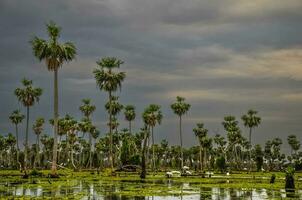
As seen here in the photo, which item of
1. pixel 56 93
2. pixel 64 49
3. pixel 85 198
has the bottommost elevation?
pixel 85 198

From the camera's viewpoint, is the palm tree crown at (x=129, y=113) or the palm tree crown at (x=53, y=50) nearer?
the palm tree crown at (x=53, y=50)

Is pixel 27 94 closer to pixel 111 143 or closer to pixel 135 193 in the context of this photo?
pixel 111 143

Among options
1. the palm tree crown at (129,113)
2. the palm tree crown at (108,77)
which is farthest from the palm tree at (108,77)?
the palm tree crown at (129,113)

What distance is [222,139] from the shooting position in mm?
190750

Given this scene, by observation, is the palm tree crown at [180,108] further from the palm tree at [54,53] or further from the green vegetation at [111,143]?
the palm tree at [54,53]

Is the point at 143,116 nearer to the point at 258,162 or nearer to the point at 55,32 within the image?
the point at 258,162

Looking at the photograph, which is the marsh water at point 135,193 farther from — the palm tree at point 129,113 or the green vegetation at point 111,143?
the palm tree at point 129,113

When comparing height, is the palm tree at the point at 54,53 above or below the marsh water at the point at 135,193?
above

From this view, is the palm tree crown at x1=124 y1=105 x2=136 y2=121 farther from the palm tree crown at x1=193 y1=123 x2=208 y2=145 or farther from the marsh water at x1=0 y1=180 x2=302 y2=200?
the marsh water at x1=0 y1=180 x2=302 y2=200

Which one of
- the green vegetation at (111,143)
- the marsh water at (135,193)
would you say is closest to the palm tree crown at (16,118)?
the green vegetation at (111,143)

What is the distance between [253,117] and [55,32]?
104084 millimetres

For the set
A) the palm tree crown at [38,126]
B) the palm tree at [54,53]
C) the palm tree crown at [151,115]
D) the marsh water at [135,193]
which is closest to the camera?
the marsh water at [135,193]

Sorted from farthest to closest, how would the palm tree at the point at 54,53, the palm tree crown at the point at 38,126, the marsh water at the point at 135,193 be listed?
→ the palm tree crown at the point at 38,126
the palm tree at the point at 54,53
the marsh water at the point at 135,193

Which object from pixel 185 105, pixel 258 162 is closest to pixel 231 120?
pixel 258 162
